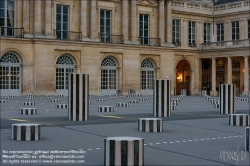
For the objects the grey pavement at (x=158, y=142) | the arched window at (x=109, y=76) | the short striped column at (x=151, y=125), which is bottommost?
the grey pavement at (x=158, y=142)

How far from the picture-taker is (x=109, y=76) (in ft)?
161

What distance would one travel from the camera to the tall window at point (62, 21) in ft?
151

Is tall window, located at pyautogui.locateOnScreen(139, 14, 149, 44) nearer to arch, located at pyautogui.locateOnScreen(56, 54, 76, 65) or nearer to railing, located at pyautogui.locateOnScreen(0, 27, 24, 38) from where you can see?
arch, located at pyautogui.locateOnScreen(56, 54, 76, 65)

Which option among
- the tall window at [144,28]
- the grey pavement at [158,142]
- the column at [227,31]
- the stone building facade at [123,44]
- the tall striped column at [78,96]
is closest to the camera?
the grey pavement at [158,142]

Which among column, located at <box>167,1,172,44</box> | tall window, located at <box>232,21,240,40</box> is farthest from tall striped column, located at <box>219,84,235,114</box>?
tall window, located at <box>232,21,240,40</box>

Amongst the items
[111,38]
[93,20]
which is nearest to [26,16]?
[93,20]

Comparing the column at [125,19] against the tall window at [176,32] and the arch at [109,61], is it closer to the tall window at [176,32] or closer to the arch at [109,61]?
the arch at [109,61]

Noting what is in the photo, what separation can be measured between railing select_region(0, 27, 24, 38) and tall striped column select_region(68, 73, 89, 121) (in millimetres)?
28549

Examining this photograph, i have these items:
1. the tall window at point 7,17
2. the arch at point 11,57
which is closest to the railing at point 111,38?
the arch at point 11,57

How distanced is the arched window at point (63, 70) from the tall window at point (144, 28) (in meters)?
9.73

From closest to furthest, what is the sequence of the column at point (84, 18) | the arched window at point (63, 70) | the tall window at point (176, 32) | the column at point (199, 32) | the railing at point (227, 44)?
1. the arched window at point (63, 70)
2. the column at point (84, 18)
3. the railing at point (227, 44)
4. the tall window at point (176, 32)
5. the column at point (199, 32)

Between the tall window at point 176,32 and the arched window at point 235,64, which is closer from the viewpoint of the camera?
the tall window at point 176,32

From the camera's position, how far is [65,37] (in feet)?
152

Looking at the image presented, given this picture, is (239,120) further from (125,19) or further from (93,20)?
(125,19)
